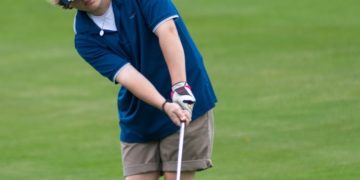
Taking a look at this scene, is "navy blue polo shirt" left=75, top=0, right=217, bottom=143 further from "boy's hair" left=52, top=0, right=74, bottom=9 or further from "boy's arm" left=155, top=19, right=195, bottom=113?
"boy's hair" left=52, top=0, right=74, bottom=9

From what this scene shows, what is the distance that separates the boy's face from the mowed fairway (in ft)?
11.8

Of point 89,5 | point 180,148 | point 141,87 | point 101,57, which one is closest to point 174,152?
point 180,148

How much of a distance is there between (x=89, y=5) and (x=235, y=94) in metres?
8.05

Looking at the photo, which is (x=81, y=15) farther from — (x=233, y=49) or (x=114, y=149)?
(x=233, y=49)

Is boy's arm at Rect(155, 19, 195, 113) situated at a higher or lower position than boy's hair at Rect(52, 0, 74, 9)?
lower

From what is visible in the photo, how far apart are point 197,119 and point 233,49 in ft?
36.9

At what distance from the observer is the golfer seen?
610cm

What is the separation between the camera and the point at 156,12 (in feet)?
20.1

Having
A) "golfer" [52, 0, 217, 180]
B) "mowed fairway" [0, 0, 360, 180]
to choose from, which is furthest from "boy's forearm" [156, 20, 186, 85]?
"mowed fairway" [0, 0, 360, 180]

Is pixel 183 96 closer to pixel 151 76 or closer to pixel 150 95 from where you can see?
pixel 150 95

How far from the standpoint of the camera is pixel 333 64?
1590 cm

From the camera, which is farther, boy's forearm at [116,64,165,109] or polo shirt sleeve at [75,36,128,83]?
polo shirt sleeve at [75,36,128,83]

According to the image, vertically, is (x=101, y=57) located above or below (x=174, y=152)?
above

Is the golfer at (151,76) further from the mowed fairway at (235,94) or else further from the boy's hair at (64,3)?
the mowed fairway at (235,94)
